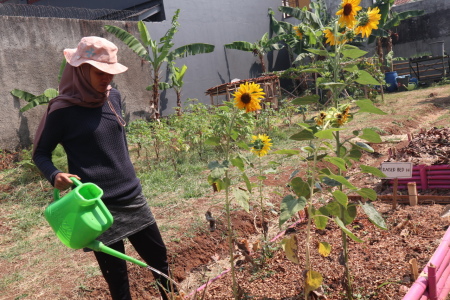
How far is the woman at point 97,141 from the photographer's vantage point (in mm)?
2199

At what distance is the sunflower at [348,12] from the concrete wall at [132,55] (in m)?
7.96

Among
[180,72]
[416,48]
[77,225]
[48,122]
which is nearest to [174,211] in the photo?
[48,122]

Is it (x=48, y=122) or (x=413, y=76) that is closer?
(x=48, y=122)

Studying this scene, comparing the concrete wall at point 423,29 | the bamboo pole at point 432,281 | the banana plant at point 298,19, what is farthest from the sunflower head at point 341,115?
the concrete wall at point 423,29

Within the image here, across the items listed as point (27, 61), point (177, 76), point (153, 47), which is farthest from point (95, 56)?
point (177, 76)

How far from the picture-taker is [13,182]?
683cm

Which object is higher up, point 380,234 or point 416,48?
point 416,48

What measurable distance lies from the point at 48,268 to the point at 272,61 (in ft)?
50.6

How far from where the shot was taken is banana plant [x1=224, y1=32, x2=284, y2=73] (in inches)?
595

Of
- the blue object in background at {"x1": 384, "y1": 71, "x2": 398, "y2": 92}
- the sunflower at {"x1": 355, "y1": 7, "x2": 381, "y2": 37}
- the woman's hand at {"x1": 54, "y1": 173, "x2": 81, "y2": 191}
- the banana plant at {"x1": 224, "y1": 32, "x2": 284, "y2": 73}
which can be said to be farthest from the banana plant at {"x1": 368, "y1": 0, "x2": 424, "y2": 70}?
the woman's hand at {"x1": 54, "y1": 173, "x2": 81, "y2": 191}

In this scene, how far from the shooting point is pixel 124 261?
2414mm

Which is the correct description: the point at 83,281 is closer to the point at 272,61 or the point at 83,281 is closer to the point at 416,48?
the point at 272,61

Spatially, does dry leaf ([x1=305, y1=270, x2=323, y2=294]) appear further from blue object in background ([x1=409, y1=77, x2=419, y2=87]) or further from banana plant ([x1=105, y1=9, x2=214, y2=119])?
blue object in background ([x1=409, y1=77, x2=419, y2=87])

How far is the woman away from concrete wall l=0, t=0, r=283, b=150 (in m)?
7.24
